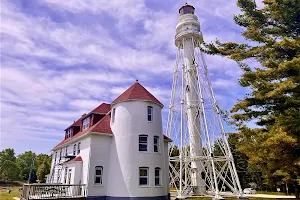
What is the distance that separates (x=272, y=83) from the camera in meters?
15.6

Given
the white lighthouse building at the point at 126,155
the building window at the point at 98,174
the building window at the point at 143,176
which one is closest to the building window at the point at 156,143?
the white lighthouse building at the point at 126,155

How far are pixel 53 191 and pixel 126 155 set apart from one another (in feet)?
21.8

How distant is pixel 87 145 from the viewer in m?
21.0

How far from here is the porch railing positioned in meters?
18.2

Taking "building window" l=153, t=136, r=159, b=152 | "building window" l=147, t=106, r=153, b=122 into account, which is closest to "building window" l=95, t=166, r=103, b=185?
"building window" l=153, t=136, r=159, b=152

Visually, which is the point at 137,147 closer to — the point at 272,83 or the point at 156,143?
the point at 156,143

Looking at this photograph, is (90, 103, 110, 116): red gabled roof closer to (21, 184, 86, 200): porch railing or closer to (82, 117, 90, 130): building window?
(82, 117, 90, 130): building window

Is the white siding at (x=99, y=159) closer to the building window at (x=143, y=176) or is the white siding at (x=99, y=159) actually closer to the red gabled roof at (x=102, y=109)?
the building window at (x=143, y=176)

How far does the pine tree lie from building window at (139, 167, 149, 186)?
8.32 m

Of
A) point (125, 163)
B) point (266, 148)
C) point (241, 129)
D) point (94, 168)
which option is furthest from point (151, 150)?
point (266, 148)

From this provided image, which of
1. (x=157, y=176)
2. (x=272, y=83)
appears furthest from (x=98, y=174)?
(x=272, y=83)

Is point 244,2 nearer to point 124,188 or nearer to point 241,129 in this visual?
point 241,129

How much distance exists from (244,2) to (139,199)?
1816 cm

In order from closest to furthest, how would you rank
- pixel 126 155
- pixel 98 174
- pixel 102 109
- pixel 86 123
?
pixel 126 155 < pixel 98 174 < pixel 102 109 < pixel 86 123
